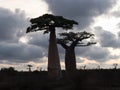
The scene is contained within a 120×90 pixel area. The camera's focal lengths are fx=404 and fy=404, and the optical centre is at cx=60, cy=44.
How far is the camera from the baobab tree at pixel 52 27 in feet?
106

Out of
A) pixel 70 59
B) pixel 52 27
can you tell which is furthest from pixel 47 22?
pixel 70 59

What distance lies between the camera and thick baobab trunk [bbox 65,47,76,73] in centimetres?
3906

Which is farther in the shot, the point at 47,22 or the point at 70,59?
the point at 70,59

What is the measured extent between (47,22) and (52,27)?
72 centimetres

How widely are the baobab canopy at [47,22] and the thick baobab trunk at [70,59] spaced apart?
644cm

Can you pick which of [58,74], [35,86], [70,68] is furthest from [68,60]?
[35,86]

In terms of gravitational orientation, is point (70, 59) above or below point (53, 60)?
above

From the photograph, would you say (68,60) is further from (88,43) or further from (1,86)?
(1,86)

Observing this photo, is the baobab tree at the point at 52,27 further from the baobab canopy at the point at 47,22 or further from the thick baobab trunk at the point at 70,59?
the thick baobab trunk at the point at 70,59

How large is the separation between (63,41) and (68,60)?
6.34 feet

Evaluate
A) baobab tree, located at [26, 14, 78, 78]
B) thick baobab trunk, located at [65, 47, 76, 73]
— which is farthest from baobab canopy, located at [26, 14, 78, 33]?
thick baobab trunk, located at [65, 47, 76, 73]

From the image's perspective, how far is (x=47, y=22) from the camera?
3231 cm

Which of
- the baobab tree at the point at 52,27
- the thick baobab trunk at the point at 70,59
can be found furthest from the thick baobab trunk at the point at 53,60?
the thick baobab trunk at the point at 70,59

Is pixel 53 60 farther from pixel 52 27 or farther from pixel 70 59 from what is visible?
pixel 70 59
